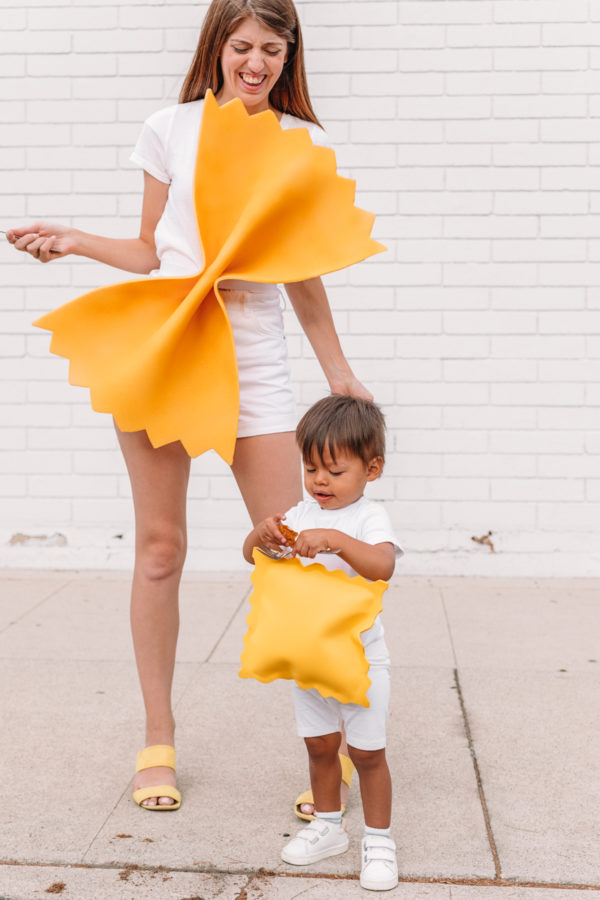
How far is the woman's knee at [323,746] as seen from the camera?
92.7 inches

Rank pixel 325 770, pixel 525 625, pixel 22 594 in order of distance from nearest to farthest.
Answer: pixel 325 770
pixel 525 625
pixel 22 594

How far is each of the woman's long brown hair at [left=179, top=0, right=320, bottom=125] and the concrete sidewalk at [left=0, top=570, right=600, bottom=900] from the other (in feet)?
5.83

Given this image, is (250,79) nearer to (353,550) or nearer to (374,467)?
(374,467)

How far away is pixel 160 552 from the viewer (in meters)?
2.82

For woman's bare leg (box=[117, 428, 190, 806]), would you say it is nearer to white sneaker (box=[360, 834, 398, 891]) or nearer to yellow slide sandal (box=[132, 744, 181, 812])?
yellow slide sandal (box=[132, 744, 181, 812])

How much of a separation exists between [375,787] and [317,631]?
401 millimetres

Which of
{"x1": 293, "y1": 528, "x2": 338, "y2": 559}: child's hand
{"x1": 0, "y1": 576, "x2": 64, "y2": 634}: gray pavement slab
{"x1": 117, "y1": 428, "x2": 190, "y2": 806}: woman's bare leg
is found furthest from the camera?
{"x1": 0, "y1": 576, "x2": 64, "y2": 634}: gray pavement slab

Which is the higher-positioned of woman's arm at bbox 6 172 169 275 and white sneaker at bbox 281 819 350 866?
woman's arm at bbox 6 172 169 275

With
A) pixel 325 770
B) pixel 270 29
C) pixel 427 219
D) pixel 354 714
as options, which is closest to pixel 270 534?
pixel 354 714

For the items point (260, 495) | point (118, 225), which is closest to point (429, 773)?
point (260, 495)

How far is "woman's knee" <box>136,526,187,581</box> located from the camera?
111 inches

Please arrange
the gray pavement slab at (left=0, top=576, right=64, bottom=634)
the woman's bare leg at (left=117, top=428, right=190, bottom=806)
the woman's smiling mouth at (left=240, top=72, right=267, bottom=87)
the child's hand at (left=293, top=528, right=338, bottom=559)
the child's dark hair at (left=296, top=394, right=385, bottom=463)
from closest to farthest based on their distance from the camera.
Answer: the child's hand at (left=293, top=528, right=338, bottom=559)
the child's dark hair at (left=296, top=394, right=385, bottom=463)
the woman's smiling mouth at (left=240, top=72, right=267, bottom=87)
the woman's bare leg at (left=117, top=428, right=190, bottom=806)
the gray pavement slab at (left=0, top=576, right=64, bottom=634)

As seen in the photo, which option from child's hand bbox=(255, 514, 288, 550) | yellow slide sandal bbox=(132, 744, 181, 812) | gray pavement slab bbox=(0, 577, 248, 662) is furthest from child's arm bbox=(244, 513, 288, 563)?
gray pavement slab bbox=(0, 577, 248, 662)

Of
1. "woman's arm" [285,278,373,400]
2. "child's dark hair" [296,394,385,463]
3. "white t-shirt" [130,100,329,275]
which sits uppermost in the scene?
"white t-shirt" [130,100,329,275]
